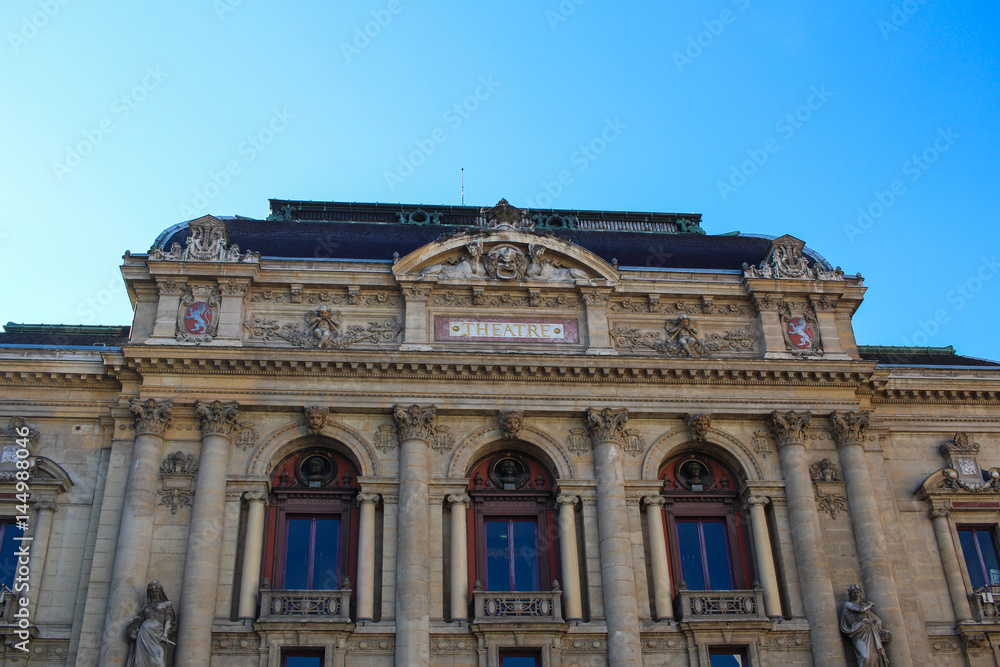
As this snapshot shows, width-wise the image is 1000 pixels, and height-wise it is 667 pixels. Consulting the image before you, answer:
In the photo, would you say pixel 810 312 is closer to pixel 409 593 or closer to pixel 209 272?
pixel 409 593

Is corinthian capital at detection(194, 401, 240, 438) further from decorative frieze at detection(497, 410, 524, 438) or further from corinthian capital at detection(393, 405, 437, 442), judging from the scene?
decorative frieze at detection(497, 410, 524, 438)

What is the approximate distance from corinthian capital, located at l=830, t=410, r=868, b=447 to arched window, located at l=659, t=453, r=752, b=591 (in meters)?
3.45

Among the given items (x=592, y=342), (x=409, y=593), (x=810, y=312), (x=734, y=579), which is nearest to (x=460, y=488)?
(x=409, y=593)

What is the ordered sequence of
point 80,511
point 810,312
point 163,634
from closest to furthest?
point 163,634 → point 80,511 → point 810,312

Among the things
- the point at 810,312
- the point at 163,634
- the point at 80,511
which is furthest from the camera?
the point at 810,312

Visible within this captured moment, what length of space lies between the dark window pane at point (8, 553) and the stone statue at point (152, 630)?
15.4 feet

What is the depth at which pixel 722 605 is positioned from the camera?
2894 centimetres

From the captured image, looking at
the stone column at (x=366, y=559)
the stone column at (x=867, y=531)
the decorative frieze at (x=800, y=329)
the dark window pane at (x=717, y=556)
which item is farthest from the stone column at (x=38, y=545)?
the stone column at (x=867, y=531)

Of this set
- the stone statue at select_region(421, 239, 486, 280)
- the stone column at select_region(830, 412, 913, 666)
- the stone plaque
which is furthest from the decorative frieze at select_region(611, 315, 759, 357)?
the stone statue at select_region(421, 239, 486, 280)

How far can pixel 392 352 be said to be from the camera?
3105cm

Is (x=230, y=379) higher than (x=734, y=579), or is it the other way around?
(x=230, y=379)

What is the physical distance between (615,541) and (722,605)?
11.2 ft

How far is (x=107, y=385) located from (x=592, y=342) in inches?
580

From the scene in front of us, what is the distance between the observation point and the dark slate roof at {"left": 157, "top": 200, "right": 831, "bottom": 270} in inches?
1393
